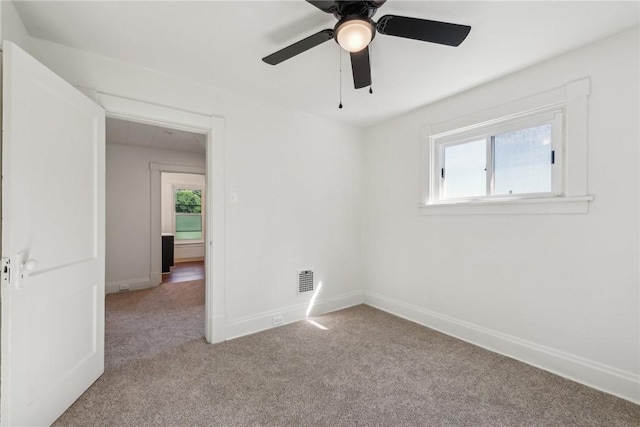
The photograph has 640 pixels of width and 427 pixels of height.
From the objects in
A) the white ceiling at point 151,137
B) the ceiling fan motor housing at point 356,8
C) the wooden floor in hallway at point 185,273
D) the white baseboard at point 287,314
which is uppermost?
the white ceiling at point 151,137

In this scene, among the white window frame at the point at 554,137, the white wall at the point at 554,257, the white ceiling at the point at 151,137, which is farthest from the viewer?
the white ceiling at the point at 151,137

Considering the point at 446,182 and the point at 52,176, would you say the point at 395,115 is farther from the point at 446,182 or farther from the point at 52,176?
the point at 52,176

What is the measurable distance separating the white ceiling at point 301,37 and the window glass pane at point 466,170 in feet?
1.91

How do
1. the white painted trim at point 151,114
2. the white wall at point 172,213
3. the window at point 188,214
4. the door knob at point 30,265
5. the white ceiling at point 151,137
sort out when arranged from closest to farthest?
the door knob at point 30,265 → the white painted trim at point 151,114 → the white ceiling at point 151,137 → the white wall at point 172,213 → the window at point 188,214

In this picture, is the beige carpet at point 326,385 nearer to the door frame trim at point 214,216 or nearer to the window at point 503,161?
the door frame trim at point 214,216

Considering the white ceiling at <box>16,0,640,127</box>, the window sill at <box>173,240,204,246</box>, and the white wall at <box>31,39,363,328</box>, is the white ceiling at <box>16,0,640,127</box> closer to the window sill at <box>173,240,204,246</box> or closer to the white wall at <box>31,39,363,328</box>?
the white wall at <box>31,39,363,328</box>

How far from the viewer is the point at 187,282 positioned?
198 inches

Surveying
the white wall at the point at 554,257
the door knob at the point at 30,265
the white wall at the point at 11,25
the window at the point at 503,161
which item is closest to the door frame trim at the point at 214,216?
the white wall at the point at 11,25

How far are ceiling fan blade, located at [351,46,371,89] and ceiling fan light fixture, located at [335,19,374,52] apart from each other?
0.14 m

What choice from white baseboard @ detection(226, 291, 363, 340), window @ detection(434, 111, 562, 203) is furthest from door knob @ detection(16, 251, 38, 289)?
window @ detection(434, 111, 562, 203)

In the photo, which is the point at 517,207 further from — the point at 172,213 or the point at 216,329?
the point at 172,213

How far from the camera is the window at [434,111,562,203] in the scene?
7.27 feet

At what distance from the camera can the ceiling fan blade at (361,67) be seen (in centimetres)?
161

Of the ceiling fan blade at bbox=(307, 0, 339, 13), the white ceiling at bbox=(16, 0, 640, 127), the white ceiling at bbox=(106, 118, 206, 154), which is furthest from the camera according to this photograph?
the white ceiling at bbox=(106, 118, 206, 154)
